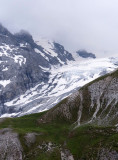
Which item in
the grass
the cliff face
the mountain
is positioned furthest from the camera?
the cliff face

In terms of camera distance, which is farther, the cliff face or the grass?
the cliff face

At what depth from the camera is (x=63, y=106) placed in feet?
338

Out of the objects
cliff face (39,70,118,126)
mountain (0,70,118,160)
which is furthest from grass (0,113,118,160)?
cliff face (39,70,118,126)

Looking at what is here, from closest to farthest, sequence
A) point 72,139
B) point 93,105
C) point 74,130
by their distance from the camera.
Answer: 1. point 72,139
2. point 74,130
3. point 93,105

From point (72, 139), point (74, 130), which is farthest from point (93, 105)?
point (72, 139)

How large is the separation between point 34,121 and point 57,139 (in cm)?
2494

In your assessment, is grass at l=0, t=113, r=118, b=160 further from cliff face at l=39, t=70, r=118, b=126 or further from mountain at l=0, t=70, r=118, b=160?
cliff face at l=39, t=70, r=118, b=126

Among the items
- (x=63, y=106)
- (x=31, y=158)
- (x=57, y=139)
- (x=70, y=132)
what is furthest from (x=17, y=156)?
(x=63, y=106)

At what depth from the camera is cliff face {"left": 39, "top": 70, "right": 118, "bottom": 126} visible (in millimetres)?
89312

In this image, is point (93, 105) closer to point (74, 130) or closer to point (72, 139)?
point (74, 130)

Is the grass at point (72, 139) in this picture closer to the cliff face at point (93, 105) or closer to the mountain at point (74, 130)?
the mountain at point (74, 130)

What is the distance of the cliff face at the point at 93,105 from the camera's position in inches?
3516

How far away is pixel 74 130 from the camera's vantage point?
8244cm

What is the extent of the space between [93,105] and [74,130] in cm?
1889
